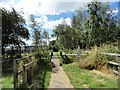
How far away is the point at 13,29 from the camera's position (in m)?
28.7

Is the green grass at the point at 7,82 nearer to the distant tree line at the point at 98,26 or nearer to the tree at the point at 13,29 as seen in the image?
the tree at the point at 13,29

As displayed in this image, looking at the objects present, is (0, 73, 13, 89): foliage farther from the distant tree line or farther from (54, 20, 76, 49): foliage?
(54, 20, 76, 49): foliage

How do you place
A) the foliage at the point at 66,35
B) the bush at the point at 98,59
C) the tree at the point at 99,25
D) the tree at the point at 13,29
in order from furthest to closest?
the foliage at the point at 66,35 < the tree at the point at 99,25 < the tree at the point at 13,29 < the bush at the point at 98,59

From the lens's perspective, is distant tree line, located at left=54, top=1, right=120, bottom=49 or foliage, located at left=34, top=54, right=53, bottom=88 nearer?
foliage, located at left=34, top=54, right=53, bottom=88

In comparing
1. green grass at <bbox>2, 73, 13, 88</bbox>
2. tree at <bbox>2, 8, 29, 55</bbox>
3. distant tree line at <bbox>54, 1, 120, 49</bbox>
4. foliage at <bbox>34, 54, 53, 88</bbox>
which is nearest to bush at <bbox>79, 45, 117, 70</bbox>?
foliage at <bbox>34, 54, 53, 88</bbox>

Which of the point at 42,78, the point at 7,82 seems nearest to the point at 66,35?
the point at 42,78

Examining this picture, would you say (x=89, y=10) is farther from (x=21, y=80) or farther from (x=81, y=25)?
(x=21, y=80)

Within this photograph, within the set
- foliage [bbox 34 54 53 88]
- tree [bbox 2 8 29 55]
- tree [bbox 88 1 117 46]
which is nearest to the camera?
foliage [bbox 34 54 53 88]

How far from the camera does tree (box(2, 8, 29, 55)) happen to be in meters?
27.1

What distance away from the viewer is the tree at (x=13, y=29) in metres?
27.1

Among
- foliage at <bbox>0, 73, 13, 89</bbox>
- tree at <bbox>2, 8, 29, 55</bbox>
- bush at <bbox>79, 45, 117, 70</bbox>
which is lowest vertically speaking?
foliage at <bbox>0, 73, 13, 89</bbox>

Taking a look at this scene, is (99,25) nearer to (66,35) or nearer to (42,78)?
(66,35)

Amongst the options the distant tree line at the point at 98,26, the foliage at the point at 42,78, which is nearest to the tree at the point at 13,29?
the foliage at the point at 42,78

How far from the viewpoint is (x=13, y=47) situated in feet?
99.7
